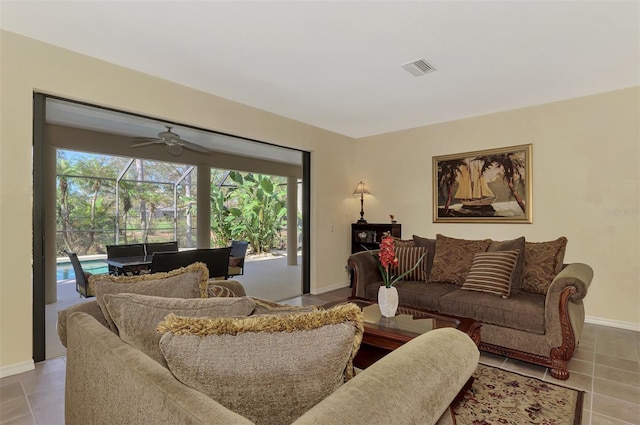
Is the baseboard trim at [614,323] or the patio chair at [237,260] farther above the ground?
the patio chair at [237,260]

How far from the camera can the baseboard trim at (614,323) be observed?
3408 mm

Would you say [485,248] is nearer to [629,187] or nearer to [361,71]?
[629,187]

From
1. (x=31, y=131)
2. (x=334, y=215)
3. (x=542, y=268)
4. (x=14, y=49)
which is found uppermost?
(x=14, y=49)

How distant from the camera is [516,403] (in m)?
→ 2.04

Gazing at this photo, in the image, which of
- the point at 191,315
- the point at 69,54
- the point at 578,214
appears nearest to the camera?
the point at 191,315

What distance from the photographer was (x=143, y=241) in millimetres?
4488

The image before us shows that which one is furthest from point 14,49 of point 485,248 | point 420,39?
point 485,248

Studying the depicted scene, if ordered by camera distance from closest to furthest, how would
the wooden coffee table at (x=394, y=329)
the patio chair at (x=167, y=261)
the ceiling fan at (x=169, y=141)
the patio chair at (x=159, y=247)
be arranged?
the wooden coffee table at (x=394, y=329), the patio chair at (x=167, y=261), the ceiling fan at (x=169, y=141), the patio chair at (x=159, y=247)

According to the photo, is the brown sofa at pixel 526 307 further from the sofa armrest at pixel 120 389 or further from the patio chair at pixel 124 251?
the patio chair at pixel 124 251

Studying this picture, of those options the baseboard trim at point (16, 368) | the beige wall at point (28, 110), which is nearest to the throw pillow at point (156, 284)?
the beige wall at point (28, 110)

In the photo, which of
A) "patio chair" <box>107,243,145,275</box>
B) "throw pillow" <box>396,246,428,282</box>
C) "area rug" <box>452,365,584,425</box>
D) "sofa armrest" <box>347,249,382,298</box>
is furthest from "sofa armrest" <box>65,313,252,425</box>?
Result: "throw pillow" <box>396,246,428,282</box>

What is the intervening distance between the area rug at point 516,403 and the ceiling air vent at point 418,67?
2.61 metres

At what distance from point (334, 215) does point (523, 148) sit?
9.00 feet

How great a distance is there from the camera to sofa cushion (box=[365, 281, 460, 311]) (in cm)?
304
